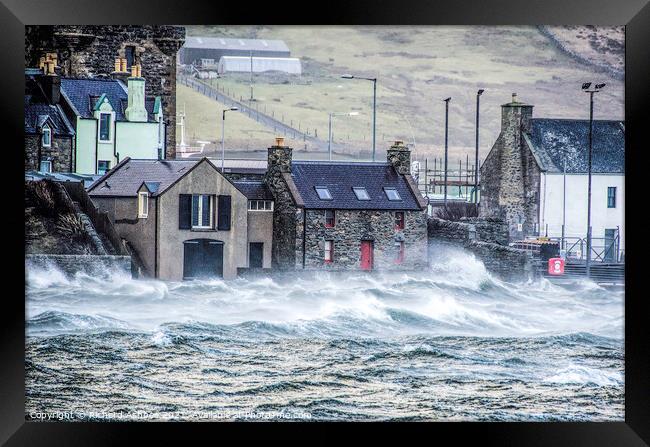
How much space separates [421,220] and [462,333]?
1.06 metres

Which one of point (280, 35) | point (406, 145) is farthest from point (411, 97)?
point (280, 35)

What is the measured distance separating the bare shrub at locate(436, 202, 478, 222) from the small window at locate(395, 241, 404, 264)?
42 cm

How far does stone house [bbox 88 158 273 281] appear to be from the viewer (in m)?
12.2

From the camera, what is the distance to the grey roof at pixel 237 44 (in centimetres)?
1207

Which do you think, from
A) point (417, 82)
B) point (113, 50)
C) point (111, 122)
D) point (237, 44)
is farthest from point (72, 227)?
point (417, 82)

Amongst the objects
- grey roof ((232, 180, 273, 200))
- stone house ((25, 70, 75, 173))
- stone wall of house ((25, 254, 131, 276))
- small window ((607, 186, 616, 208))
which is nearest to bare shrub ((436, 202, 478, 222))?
small window ((607, 186, 616, 208))

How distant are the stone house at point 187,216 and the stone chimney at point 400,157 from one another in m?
1.13

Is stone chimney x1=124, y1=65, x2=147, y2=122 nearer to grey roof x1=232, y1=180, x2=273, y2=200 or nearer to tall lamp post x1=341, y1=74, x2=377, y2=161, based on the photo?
grey roof x1=232, y1=180, x2=273, y2=200

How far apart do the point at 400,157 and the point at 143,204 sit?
226 cm

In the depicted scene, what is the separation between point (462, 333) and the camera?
12312 mm

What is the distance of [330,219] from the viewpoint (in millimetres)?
12539

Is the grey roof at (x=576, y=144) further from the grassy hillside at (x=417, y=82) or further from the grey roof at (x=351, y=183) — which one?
the grey roof at (x=351, y=183)
